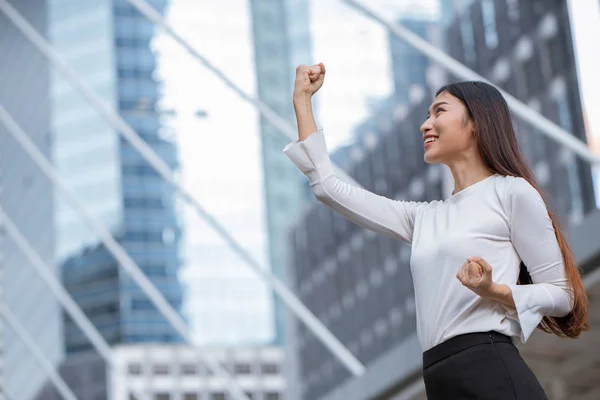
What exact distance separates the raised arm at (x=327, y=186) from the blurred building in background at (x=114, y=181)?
252ft

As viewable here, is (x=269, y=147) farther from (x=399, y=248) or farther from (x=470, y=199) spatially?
(x=470, y=199)

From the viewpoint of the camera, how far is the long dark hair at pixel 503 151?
2.38m

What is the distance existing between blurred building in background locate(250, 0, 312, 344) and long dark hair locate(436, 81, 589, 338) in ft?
283

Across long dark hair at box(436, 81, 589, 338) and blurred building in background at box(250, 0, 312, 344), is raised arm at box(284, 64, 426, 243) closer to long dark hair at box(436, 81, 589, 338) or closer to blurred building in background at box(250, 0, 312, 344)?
long dark hair at box(436, 81, 589, 338)

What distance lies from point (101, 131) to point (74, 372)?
18.3m

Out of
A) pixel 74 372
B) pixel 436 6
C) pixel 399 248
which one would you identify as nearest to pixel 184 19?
pixel 436 6

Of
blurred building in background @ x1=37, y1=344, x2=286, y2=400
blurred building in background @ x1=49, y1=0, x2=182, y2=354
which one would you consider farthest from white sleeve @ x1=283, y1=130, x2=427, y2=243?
blurred building in background @ x1=49, y1=0, x2=182, y2=354

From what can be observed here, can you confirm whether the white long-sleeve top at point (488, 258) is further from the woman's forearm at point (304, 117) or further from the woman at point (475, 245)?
the woman's forearm at point (304, 117)

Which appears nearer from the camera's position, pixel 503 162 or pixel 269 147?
pixel 503 162

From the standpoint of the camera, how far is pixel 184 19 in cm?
9456

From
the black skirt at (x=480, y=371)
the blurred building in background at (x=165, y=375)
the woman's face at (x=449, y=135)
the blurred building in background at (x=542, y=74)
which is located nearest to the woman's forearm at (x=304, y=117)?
the woman's face at (x=449, y=135)

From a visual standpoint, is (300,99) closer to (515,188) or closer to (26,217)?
(515,188)

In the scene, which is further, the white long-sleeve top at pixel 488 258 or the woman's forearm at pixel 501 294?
the white long-sleeve top at pixel 488 258

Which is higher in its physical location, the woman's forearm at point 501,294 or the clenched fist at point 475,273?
the clenched fist at point 475,273
